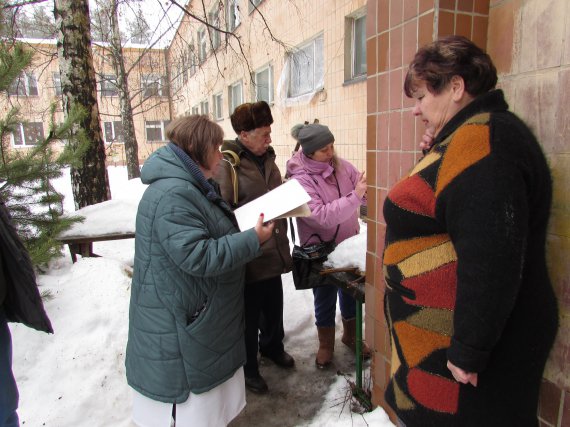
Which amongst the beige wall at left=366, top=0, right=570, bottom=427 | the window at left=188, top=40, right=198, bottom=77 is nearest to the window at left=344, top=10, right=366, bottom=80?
the window at left=188, top=40, right=198, bottom=77

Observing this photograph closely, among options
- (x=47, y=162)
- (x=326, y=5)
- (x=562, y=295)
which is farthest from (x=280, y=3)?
(x=562, y=295)

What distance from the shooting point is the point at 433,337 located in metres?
1.12

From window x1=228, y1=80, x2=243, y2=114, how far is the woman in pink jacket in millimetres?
10493

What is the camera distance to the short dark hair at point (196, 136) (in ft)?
5.81

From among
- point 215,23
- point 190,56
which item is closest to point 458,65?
point 215,23

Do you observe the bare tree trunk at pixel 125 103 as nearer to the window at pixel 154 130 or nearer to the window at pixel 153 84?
the window at pixel 153 84

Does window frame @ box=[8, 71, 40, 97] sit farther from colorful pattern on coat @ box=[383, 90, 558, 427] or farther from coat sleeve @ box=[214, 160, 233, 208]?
colorful pattern on coat @ box=[383, 90, 558, 427]

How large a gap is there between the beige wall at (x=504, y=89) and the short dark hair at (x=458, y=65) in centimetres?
29

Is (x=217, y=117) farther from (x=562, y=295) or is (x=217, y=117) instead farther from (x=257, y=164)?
(x=562, y=295)

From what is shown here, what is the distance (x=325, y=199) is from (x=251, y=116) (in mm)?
701

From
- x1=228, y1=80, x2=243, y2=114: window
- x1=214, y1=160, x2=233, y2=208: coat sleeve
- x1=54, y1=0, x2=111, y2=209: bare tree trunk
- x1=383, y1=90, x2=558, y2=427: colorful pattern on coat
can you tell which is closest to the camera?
x1=383, y1=90, x2=558, y2=427: colorful pattern on coat

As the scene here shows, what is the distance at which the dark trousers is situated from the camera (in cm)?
260

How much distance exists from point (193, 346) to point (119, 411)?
1.22 metres

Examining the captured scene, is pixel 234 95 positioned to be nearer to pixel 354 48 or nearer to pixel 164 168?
pixel 354 48
